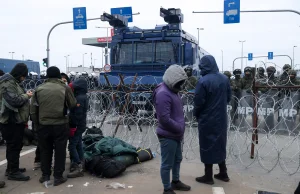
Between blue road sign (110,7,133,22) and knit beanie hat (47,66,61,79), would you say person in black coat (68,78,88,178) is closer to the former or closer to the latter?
knit beanie hat (47,66,61,79)

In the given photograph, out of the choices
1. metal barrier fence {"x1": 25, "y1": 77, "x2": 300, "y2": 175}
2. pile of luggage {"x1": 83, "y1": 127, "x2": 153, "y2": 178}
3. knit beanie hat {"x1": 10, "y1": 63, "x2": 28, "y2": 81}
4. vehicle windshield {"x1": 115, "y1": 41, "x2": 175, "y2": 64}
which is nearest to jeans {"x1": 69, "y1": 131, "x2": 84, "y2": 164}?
pile of luggage {"x1": 83, "y1": 127, "x2": 153, "y2": 178}

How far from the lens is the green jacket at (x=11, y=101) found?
16.1ft

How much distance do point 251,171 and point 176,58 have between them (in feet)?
21.6

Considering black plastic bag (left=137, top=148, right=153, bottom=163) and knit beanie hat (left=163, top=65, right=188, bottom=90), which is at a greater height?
knit beanie hat (left=163, top=65, right=188, bottom=90)

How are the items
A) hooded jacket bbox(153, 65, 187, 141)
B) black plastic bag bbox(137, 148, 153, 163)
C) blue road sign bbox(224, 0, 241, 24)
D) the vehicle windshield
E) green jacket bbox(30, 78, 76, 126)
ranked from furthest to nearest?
blue road sign bbox(224, 0, 241, 24) → the vehicle windshield → black plastic bag bbox(137, 148, 153, 163) → green jacket bbox(30, 78, 76, 126) → hooded jacket bbox(153, 65, 187, 141)

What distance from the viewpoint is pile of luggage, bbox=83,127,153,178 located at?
5172mm

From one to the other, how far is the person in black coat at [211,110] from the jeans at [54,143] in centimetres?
213

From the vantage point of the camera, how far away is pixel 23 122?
5.11m

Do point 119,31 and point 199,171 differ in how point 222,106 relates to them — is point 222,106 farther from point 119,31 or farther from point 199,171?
point 119,31

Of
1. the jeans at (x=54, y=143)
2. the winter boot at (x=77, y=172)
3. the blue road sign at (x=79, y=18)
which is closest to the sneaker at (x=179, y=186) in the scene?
the winter boot at (x=77, y=172)

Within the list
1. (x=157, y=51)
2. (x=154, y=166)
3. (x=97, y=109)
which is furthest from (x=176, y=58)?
(x=154, y=166)

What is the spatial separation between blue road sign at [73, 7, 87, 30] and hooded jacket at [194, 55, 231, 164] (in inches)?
544

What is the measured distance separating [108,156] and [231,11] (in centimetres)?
1227

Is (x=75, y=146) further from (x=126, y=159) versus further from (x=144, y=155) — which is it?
(x=144, y=155)
